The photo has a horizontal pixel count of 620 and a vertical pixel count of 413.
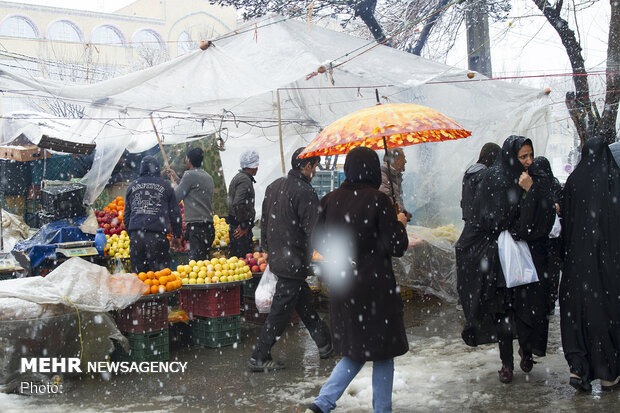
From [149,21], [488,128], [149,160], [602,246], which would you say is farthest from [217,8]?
[602,246]

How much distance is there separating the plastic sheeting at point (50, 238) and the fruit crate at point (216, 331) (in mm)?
2238

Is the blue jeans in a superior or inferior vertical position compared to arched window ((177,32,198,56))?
inferior

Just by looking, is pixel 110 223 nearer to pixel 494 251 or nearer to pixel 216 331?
pixel 216 331

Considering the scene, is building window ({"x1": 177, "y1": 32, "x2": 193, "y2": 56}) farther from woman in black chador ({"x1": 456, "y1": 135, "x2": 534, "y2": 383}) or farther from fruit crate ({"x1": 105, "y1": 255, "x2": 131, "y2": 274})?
woman in black chador ({"x1": 456, "y1": 135, "x2": 534, "y2": 383})

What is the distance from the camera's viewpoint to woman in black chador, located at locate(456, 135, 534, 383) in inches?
202

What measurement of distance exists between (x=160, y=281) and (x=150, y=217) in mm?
1082

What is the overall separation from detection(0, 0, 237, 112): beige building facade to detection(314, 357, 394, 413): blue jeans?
27.2 m

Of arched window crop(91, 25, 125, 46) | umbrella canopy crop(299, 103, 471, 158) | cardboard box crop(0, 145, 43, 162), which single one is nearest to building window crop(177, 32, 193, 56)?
arched window crop(91, 25, 125, 46)

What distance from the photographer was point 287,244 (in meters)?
5.88

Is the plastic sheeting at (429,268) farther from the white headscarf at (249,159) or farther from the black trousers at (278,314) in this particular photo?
the black trousers at (278,314)

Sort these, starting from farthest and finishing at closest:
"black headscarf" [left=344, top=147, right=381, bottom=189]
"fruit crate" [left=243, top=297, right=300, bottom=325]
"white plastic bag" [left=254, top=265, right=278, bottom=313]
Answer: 1. "fruit crate" [left=243, top=297, right=300, bottom=325]
2. "white plastic bag" [left=254, top=265, right=278, bottom=313]
3. "black headscarf" [left=344, top=147, right=381, bottom=189]

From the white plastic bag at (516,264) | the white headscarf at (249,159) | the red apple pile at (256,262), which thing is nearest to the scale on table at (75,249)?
the red apple pile at (256,262)

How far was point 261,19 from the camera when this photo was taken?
870 centimetres

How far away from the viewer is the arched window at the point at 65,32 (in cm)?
3662
